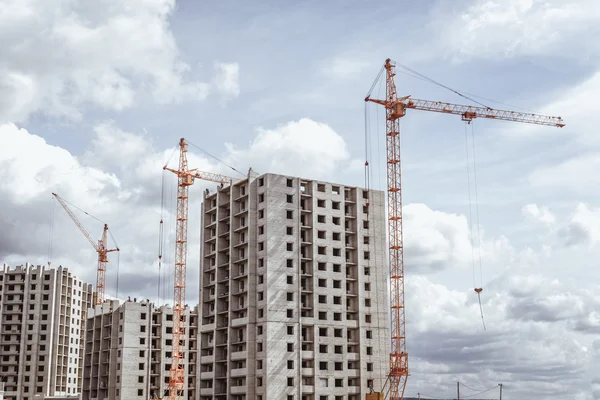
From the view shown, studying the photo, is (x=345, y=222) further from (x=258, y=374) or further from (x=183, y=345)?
(x=183, y=345)

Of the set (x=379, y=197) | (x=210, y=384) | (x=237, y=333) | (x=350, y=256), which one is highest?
(x=379, y=197)

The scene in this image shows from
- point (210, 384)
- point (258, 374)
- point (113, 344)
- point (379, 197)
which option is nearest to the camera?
point (258, 374)

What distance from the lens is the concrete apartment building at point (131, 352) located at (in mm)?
183750

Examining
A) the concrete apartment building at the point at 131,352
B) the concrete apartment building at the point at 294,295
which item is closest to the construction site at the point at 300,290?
the concrete apartment building at the point at 294,295

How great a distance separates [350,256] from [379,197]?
1456 cm

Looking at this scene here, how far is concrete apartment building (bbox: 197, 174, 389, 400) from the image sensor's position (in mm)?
134625

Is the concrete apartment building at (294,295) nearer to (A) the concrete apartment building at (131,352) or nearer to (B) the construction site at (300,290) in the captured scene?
(B) the construction site at (300,290)

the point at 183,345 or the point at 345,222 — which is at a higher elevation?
the point at 345,222

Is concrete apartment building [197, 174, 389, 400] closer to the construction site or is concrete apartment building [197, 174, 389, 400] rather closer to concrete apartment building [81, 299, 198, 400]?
the construction site

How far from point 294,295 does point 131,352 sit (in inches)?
2541

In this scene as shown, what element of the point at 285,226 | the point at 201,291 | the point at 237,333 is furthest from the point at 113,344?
the point at 285,226

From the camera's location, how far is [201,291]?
15150 cm

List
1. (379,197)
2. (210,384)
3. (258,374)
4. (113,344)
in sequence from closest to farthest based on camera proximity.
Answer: (258,374), (210,384), (379,197), (113,344)

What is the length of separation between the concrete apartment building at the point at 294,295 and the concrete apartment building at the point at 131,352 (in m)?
42.5
